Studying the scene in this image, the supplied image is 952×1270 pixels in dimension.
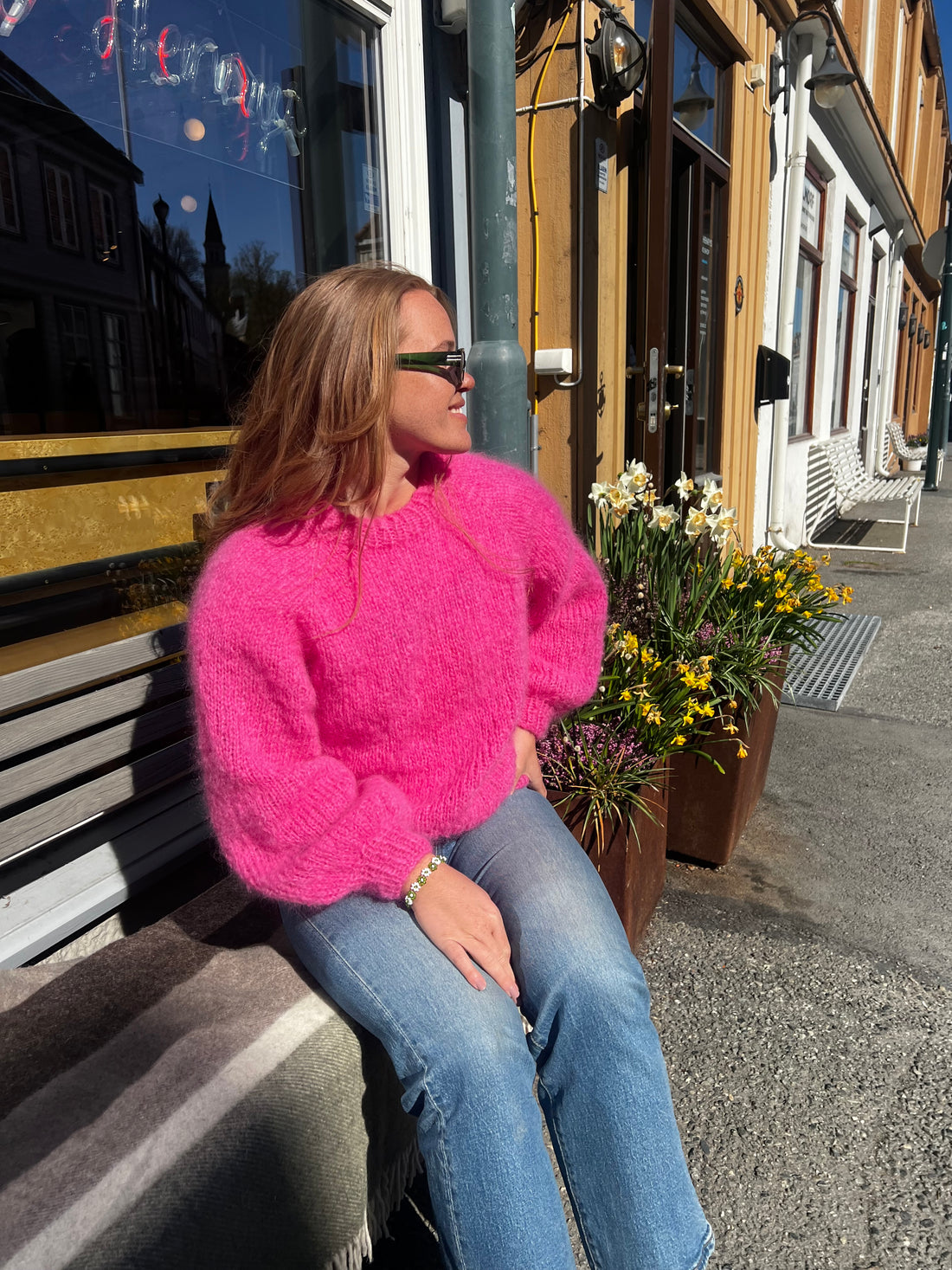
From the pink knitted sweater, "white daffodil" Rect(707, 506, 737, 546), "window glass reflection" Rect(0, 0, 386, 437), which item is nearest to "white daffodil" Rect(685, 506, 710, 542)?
"white daffodil" Rect(707, 506, 737, 546)

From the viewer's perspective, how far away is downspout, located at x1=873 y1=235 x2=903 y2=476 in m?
14.7

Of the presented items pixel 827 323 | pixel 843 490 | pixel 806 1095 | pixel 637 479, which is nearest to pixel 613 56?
pixel 637 479

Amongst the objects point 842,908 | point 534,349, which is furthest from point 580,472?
point 842,908

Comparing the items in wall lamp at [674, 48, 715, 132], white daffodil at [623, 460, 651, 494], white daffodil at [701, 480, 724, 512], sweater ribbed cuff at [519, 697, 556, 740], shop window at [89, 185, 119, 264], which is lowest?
sweater ribbed cuff at [519, 697, 556, 740]

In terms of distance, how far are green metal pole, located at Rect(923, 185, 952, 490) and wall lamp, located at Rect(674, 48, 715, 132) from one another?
831 centimetres

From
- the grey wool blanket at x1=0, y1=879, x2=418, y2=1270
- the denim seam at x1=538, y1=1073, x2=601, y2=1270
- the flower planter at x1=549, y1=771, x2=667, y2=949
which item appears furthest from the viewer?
the flower planter at x1=549, y1=771, x2=667, y2=949

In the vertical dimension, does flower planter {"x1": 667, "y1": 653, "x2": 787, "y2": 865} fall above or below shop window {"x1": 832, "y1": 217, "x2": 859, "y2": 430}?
below

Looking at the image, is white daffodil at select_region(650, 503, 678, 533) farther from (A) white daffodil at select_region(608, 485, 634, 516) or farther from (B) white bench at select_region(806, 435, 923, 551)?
(B) white bench at select_region(806, 435, 923, 551)

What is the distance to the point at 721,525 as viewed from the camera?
9.11ft

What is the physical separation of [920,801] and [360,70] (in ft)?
11.0

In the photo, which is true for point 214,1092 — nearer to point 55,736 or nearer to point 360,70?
point 55,736

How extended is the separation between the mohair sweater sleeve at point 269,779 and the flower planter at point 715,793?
4.73ft

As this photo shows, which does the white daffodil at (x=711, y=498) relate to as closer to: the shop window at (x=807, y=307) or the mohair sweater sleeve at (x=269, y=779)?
the mohair sweater sleeve at (x=269, y=779)

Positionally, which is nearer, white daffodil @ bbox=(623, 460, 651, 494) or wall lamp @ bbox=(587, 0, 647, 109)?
white daffodil @ bbox=(623, 460, 651, 494)
